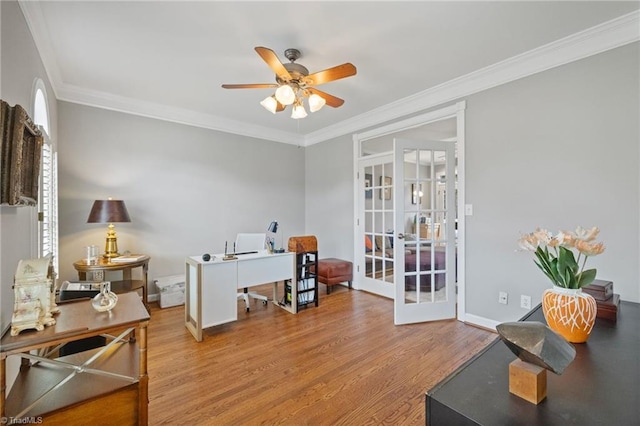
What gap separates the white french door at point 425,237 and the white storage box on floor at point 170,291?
264 cm

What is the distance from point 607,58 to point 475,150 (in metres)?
1.10

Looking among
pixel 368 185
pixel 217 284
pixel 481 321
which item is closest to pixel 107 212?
pixel 217 284

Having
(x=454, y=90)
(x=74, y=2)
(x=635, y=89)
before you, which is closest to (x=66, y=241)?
(x=74, y=2)

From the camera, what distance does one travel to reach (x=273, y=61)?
2.03 meters

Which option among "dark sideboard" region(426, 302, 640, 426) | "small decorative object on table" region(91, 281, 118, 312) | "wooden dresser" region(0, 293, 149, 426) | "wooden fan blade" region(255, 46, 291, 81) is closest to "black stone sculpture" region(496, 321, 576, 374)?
"dark sideboard" region(426, 302, 640, 426)

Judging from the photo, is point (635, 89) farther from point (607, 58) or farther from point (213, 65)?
point (213, 65)

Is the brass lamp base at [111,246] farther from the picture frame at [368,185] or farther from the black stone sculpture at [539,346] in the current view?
the black stone sculpture at [539,346]

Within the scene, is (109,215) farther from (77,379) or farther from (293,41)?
(293,41)

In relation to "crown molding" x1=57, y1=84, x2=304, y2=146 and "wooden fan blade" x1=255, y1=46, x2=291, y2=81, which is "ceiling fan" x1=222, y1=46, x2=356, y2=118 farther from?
"crown molding" x1=57, y1=84, x2=304, y2=146

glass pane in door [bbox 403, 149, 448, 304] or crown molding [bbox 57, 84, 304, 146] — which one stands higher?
crown molding [bbox 57, 84, 304, 146]

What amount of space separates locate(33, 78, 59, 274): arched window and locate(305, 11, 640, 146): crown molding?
3.40 m

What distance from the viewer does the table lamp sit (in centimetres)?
294

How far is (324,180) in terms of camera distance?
15.9 feet

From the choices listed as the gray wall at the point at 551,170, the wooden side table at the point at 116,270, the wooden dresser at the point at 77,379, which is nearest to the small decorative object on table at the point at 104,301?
the wooden dresser at the point at 77,379
